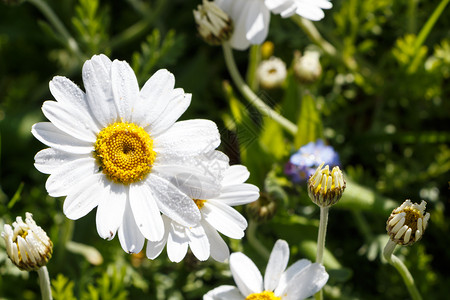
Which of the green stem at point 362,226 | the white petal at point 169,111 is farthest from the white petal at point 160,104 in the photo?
Result: the green stem at point 362,226

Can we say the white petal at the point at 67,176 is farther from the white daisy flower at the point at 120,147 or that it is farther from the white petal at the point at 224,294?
the white petal at the point at 224,294

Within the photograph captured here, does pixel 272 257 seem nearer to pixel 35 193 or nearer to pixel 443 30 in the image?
pixel 35 193

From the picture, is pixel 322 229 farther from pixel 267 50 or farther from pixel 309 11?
pixel 267 50

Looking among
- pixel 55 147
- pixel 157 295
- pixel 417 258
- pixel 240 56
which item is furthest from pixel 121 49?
pixel 417 258

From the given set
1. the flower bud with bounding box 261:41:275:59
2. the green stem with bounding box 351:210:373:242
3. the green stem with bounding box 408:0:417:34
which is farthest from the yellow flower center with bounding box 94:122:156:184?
the green stem with bounding box 408:0:417:34

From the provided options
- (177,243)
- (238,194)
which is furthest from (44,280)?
(238,194)

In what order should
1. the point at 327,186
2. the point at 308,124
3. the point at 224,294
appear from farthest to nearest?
the point at 308,124, the point at 224,294, the point at 327,186

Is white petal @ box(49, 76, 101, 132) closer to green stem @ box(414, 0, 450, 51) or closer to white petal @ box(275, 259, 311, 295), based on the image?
white petal @ box(275, 259, 311, 295)
